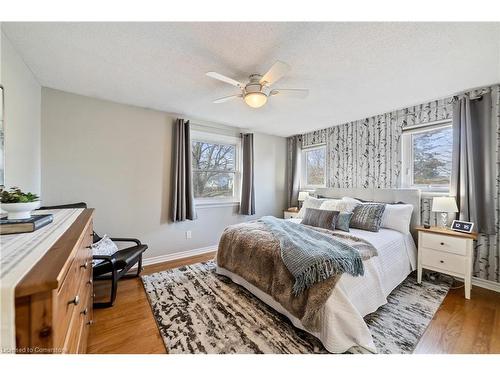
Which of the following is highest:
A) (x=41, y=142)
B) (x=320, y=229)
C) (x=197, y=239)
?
(x=41, y=142)

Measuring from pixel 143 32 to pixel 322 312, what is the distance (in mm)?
2394

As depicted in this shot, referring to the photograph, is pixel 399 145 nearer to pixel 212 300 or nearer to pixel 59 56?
pixel 212 300

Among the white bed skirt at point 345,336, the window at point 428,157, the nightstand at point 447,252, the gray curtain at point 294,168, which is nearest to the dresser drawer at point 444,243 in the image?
the nightstand at point 447,252

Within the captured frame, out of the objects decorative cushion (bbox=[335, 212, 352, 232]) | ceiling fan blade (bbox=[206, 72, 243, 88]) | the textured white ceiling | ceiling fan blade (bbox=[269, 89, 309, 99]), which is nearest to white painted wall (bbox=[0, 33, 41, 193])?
the textured white ceiling

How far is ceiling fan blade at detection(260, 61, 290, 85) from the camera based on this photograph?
1.53 m

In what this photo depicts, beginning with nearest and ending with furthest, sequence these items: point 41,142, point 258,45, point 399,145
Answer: point 258,45 → point 41,142 → point 399,145

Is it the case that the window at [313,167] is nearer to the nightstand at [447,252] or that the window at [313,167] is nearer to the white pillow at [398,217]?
the white pillow at [398,217]

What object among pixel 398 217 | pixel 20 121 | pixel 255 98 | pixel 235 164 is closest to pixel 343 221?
pixel 398 217

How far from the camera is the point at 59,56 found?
1778mm

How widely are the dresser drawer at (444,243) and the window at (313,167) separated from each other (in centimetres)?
199

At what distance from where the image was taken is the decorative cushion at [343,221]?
2.62m
